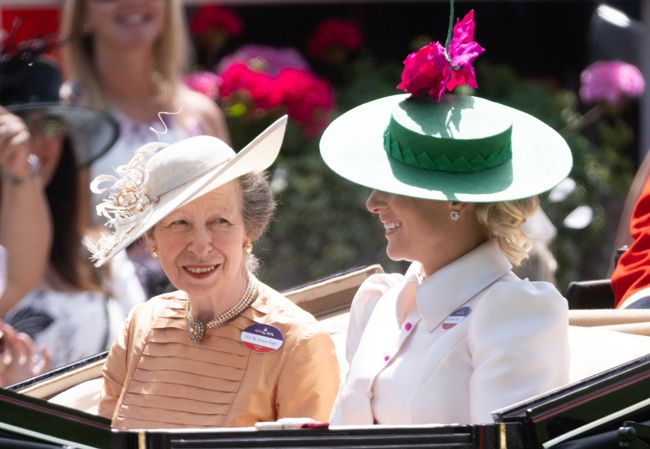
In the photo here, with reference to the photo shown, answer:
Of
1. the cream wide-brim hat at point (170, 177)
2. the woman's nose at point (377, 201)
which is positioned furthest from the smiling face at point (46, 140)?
the woman's nose at point (377, 201)

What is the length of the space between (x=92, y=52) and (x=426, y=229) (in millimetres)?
3084

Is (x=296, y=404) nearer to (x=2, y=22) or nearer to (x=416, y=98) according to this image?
(x=416, y=98)

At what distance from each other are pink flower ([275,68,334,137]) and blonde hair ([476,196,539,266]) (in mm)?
4061

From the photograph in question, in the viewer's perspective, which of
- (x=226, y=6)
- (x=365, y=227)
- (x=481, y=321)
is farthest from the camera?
(x=226, y=6)

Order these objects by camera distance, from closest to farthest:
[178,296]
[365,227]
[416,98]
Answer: [416,98] → [178,296] → [365,227]

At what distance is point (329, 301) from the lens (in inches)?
146

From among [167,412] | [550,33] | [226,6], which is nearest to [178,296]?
[167,412]

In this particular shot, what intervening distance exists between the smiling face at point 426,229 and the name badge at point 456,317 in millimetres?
109

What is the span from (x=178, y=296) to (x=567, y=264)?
4.18 metres

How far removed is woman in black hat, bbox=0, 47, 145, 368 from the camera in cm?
474

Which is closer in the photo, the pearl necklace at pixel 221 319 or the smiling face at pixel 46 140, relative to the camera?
the pearl necklace at pixel 221 319

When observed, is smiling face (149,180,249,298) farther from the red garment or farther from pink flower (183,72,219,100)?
pink flower (183,72,219,100)

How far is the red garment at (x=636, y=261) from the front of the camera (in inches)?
143

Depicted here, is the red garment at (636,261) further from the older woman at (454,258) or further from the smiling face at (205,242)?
the smiling face at (205,242)
